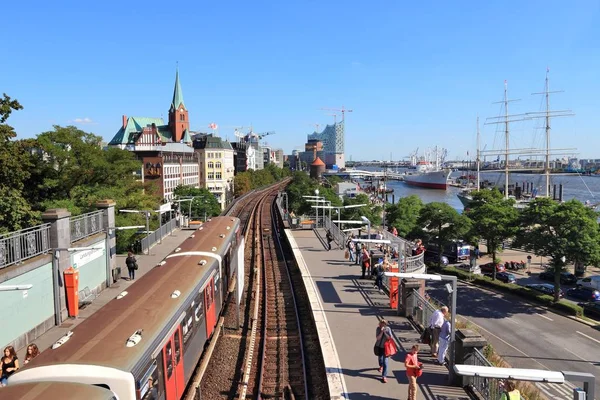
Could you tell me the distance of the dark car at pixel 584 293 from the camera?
37.7 m

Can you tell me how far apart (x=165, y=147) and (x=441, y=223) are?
7428 cm

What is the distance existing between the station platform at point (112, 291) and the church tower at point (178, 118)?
104431 millimetres

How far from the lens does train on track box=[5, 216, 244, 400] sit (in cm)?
702

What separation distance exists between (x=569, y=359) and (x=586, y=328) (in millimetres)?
6647

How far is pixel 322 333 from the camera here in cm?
1492

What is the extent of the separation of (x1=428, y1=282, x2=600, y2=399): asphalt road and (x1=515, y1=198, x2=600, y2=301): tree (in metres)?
3.54

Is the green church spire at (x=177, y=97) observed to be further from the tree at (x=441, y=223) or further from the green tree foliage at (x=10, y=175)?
the green tree foliage at (x=10, y=175)

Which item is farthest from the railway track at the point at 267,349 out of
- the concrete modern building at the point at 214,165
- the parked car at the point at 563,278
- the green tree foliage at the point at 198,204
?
the concrete modern building at the point at 214,165

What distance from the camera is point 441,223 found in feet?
150

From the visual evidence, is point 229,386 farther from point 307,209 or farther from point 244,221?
point 307,209

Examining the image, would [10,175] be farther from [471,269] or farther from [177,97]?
[177,97]

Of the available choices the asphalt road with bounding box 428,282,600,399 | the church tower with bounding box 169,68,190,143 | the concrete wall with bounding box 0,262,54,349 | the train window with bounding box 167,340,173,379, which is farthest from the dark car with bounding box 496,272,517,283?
the church tower with bounding box 169,68,190,143

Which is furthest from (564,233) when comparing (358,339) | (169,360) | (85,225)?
(169,360)

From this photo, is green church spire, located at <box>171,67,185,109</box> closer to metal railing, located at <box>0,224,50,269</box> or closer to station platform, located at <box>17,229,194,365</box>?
station platform, located at <box>17,229,194,365</box>
